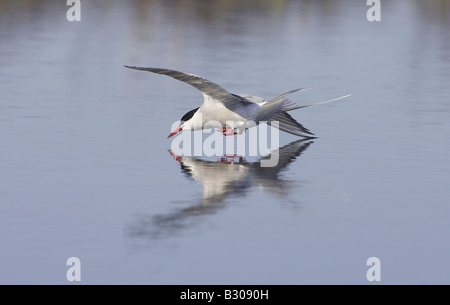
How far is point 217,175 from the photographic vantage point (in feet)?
26.9

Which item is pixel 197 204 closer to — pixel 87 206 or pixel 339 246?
pixel 87 206

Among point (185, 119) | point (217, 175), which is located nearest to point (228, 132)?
point (185, 119)

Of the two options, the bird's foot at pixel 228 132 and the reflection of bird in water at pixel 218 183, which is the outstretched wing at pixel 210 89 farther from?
the reflection of bird in water at pixel 218 183

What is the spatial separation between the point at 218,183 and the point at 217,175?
0.30 metres

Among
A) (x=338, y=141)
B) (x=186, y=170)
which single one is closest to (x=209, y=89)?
(x=186, y=170)

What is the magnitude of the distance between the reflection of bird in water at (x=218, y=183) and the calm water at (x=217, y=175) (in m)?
0.02

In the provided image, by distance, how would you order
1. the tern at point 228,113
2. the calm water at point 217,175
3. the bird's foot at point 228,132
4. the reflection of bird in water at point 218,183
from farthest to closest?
1. the bird's foot at point 228,132
2. the tern at point 228,113
3. the reflection of bird in water at point 218,183
4. the calm water at point 217,175

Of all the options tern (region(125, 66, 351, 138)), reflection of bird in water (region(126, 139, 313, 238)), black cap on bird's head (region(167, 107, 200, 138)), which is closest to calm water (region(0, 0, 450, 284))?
reflection of bird in water (region(126, 139, 313, 238))

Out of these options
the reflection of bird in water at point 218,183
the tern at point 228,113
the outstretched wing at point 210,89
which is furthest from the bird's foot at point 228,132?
the reflection of bird in water at point 218,183

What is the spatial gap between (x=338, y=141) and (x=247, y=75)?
14.6 ft

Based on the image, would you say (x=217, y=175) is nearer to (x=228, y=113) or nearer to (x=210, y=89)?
(x=210, y=89)

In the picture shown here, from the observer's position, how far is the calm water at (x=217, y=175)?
19.6 feet

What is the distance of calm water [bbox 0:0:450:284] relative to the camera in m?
5.98

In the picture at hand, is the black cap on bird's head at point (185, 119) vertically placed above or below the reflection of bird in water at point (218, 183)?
above
